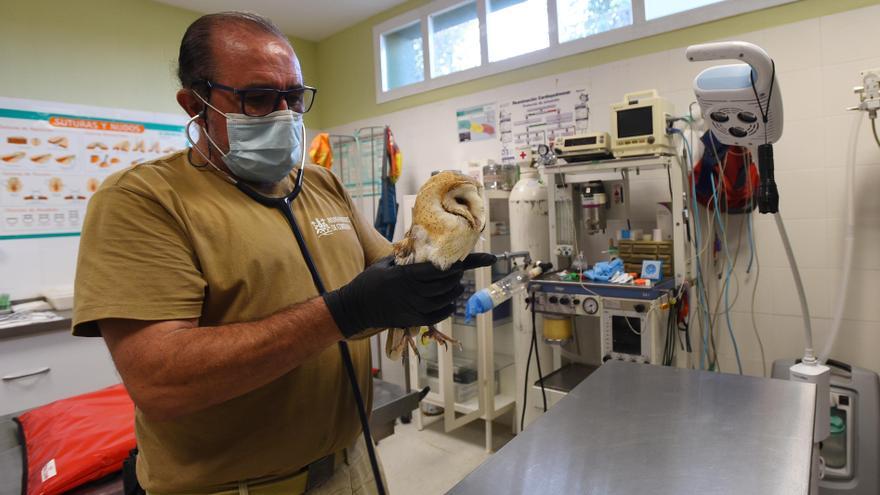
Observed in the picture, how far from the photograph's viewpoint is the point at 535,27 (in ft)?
10.2

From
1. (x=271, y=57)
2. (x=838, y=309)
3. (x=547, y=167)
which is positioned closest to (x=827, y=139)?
(x=838, y=309)

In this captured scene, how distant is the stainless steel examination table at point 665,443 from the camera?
952 millimetres

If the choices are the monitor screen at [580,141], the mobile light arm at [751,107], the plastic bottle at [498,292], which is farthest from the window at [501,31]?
the plastic bottle at [498,292]

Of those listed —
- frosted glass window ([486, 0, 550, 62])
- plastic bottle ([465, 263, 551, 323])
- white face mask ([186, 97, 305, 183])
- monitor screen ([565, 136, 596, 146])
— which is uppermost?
frosted glass window ([486, 0, 550, 62])

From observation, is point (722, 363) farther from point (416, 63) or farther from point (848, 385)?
point (416, 63)

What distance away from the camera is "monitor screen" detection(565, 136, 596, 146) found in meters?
2.30

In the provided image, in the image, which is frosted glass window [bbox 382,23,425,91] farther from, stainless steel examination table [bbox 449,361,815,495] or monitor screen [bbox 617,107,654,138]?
stainless steel examination table [bbox 449,361,815,495]

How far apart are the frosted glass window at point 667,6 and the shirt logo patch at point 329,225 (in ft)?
7.51

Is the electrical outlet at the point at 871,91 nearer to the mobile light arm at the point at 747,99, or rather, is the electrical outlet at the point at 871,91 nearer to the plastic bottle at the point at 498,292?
the mobile light arm at the point at 747,99

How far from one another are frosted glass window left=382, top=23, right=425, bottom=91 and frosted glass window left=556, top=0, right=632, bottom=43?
1.17 meters

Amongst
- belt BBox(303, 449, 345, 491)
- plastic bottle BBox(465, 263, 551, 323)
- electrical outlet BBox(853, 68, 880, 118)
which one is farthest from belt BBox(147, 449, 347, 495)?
electrical outlet BBox(853, 68, 880, 118)

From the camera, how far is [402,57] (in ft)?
13.0

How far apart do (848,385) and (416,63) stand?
10.7 feet

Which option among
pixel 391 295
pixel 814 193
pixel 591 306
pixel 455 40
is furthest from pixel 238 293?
pixel 455 40
